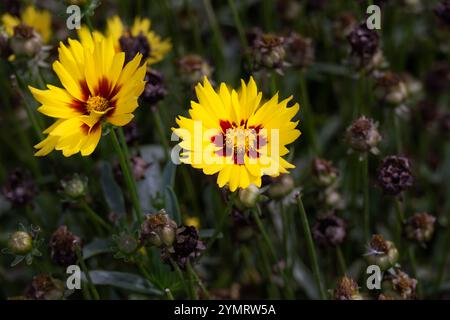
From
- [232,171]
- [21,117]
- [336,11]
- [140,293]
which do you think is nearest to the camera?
[232,171]

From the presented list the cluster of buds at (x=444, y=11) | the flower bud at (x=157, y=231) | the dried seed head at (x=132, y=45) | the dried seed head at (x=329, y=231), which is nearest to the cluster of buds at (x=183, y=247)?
the flower bud at (x=157, y=231)

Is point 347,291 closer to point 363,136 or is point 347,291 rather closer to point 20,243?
point 363,136

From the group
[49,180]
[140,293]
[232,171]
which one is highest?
[232,171]

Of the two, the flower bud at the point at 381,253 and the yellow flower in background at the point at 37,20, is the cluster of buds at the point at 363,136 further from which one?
the yellow flower in background at the point at 37,20

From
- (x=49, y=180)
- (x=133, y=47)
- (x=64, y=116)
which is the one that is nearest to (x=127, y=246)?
(x=64, y=116)

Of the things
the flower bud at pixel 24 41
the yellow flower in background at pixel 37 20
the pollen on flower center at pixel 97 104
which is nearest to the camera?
the pollen on flower center at pixel 97 104

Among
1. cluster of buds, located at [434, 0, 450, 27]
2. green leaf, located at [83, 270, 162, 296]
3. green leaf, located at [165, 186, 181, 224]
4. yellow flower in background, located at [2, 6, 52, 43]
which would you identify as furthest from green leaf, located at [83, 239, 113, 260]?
cluster of buds, located at [434, 0, 450, 27]

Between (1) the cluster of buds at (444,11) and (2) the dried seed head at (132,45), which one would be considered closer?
(2) the dried seed head at (132,45)

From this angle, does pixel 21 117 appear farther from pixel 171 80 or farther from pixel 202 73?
pixel 202 73
